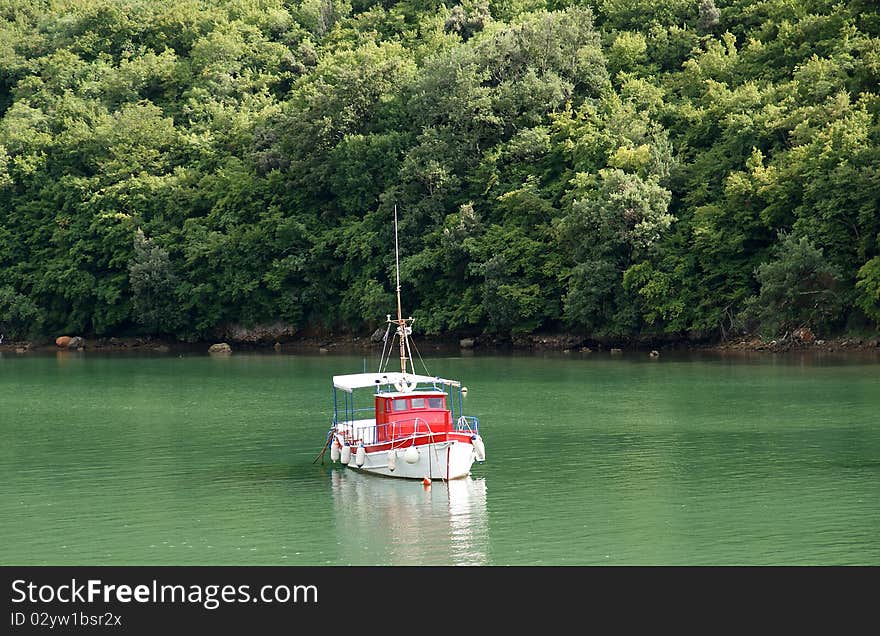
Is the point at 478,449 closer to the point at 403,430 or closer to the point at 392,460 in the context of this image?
the point at 403,430

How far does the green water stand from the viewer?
32938 millimetres

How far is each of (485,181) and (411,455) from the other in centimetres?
7125

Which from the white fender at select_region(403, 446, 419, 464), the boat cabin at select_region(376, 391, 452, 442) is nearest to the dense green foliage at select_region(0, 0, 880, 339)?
the boat cabin at select_region(376, 391, 452, 442)

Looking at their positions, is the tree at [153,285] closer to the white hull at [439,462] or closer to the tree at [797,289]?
the tree at [797,289]

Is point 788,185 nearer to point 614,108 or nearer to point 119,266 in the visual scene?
point 614,108

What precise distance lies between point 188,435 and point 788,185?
53.8m

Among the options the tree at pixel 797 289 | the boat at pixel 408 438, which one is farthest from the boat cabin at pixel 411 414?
the tree at pixel 797 289

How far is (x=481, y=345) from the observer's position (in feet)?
366

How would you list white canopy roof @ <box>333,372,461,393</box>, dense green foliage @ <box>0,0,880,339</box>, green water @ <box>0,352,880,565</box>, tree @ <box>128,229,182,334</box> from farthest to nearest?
tree @ <box>128,229,182,334</box> → dense green foliage @ <box>0,0,880,339</box> → white canopy roof @ <box>333,372,461,393</box> → green water @ <box>0,352,880,565</box>

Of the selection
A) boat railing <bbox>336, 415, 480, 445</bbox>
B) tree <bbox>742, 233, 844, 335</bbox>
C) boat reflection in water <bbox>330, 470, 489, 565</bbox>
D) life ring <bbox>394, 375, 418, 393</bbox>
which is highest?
tree <bbox>742, 233, 844, 335</bbox>

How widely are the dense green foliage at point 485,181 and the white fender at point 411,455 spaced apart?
5133cm

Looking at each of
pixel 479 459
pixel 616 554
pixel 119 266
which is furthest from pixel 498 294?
pixel 616 554

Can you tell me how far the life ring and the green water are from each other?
3609 millimetres

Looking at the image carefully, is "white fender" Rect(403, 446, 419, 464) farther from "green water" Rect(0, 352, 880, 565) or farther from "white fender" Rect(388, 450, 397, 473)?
"green water" Rect(0, 352, 880, 565)
